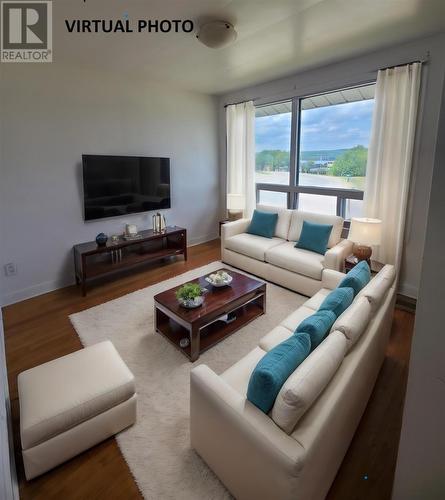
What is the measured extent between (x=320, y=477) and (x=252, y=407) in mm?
428

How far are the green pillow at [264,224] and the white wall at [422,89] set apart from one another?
5.57 feet

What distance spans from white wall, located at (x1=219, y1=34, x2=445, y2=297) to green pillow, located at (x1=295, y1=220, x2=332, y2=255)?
901mm

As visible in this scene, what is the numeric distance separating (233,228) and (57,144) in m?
2.56

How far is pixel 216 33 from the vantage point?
8.33 ft

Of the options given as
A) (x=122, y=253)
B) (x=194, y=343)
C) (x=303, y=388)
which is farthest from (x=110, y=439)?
(x=122, y=253)

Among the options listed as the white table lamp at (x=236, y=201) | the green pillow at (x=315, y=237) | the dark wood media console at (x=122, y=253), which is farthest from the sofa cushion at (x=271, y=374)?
the white table lamp at (x=236, y=201)

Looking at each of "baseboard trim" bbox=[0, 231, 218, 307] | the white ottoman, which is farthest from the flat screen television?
the white ottoman

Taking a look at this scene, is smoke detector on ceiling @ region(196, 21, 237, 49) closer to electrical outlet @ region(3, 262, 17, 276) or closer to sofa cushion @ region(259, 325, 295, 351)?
sofa cushion @ region(259, 325, 295, 351)

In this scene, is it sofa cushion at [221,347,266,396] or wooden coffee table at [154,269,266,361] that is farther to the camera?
wooden coffee table at [154,269,266,361]

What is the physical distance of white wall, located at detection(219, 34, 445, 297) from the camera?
2.97 metres

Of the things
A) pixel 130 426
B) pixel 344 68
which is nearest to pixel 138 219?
pixel 130 426

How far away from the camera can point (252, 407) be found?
131 cm

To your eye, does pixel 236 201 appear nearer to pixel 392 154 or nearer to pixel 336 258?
pixel 336 258

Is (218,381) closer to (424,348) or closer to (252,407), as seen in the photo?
(252,407)
